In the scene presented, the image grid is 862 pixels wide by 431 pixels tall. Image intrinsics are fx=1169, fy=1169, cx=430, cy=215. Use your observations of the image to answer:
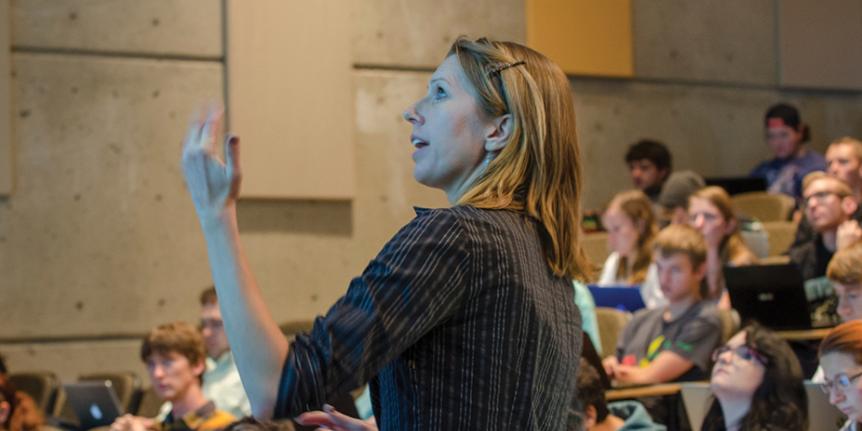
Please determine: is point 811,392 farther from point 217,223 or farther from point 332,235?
point 332,235

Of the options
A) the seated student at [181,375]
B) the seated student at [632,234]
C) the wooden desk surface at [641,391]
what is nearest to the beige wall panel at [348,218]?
the seated student at [632,234]

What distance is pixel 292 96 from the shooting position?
6.18m

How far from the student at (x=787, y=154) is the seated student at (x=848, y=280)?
2969 millimetres

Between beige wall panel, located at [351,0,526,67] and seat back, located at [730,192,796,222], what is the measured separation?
1.60m

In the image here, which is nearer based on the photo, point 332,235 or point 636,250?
point 636,250

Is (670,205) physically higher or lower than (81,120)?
lower

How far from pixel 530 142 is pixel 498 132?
4 centimetres

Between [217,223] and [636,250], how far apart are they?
461cm

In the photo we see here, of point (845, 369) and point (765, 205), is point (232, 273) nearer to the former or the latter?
point (845, 369)

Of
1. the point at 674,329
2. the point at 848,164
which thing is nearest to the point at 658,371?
the point at 674,329

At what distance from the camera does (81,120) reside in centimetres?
582

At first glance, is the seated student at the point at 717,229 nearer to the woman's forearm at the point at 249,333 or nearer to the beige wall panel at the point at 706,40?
the beige wall panel at the point at 706,40

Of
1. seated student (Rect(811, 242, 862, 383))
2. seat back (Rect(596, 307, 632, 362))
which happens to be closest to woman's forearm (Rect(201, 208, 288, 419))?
seated student (Rect(811, 242, 862, 383))

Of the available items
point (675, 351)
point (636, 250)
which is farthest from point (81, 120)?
point (675, 351)
